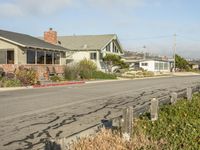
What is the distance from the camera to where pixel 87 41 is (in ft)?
196

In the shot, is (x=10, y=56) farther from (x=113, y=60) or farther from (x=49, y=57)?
(x=113, y=60)

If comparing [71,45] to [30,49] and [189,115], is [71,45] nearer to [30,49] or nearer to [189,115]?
[30,49]

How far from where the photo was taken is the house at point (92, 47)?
55.9m

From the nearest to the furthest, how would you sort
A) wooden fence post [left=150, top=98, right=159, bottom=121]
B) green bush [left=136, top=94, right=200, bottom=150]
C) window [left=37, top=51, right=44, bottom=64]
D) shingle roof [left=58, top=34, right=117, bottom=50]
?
green bush [left=136, top=94, right=200, bottom=150]
wooden fence post [left=150, top=98, right=159, bottom=121]
window [left=37, top=51, right=44, bottom=64]
shingle roof [left=58, top=34, right=117, bottom=50]

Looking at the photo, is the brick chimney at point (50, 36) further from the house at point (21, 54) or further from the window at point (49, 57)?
the house at point (21, 54)

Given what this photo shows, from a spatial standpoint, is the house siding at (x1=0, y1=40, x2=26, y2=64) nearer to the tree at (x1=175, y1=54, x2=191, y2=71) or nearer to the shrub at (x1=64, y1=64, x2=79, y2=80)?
the shrub at (x1=64, y1=64, x2=79, y2=80)

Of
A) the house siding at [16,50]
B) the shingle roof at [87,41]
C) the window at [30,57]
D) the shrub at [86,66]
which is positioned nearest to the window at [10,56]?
the house siding at [16,50]

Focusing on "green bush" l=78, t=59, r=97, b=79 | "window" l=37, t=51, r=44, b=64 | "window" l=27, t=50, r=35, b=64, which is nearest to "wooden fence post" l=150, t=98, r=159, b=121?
"window" l=27, t=50, r=35, b=64

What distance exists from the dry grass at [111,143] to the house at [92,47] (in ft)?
152

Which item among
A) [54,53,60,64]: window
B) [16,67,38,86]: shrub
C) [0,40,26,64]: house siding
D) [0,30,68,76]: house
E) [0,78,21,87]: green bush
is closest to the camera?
[0,78,21,87]: green bush

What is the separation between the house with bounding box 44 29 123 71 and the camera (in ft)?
184

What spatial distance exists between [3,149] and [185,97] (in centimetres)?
908

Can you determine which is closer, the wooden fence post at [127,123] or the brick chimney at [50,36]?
the wooden fence post at [127,123]

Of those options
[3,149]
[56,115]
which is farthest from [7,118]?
[3,149]
